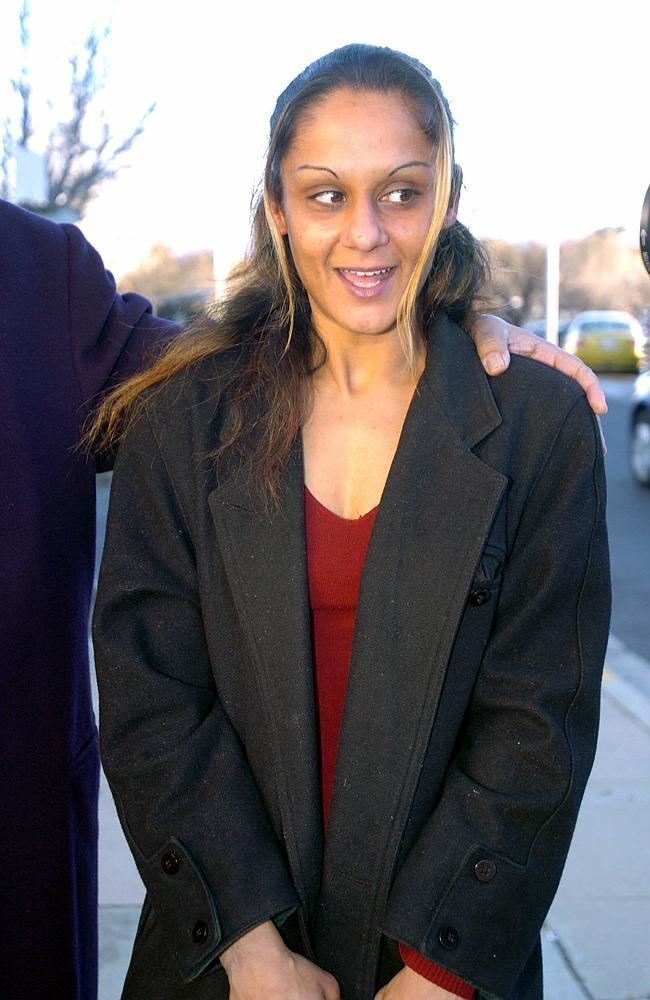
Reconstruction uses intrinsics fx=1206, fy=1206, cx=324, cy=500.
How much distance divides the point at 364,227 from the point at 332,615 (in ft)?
2.14

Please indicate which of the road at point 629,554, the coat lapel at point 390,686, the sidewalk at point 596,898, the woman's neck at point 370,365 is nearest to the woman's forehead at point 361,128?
the woman's neck at point 370,365

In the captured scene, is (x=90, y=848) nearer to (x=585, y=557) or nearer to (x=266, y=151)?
(x=585, y=557)

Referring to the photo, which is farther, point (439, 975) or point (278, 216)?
point (278, 216)

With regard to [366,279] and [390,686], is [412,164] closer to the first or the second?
[366,279]

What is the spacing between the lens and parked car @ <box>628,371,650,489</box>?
41.0 ft

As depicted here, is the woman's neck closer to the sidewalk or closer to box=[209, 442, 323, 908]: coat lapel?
box=[209, 442, 323, 908]: coat lapel

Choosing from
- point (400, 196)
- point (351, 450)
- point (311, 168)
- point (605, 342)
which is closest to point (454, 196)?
point (400, 196)

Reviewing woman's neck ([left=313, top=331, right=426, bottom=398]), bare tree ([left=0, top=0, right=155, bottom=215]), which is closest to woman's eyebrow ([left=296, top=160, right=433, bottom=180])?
woman's neck ([left=313, top=331, right=426, bottom=398])

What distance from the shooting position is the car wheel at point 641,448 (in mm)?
12523

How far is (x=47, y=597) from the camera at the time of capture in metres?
2.20

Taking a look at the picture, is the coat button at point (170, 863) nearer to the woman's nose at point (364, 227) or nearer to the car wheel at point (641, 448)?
the woman's nose at point (364, 227)

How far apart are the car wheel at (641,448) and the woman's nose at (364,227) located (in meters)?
10.9

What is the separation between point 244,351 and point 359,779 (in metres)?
0.81

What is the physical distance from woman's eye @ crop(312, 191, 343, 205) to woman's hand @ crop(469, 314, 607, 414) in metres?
0.36
